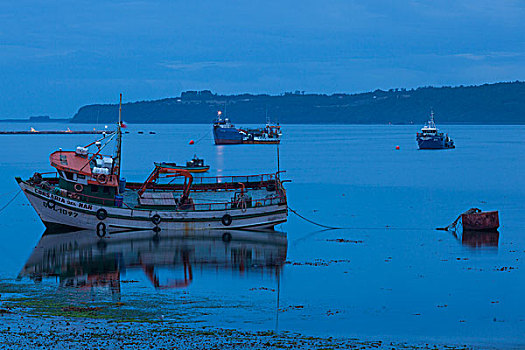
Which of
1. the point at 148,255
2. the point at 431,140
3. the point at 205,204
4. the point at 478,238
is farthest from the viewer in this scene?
the point at 431,140

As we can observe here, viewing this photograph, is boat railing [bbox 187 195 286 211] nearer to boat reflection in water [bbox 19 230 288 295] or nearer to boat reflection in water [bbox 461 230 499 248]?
boat reflection in water [bbox 19 230 288 295]

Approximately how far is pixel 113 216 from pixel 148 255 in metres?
5.93

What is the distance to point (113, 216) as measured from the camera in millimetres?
47500

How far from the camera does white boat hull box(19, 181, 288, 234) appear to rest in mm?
47406

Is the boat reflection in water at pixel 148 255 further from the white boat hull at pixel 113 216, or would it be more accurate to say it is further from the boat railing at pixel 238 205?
the boat railing at pixel 238 205

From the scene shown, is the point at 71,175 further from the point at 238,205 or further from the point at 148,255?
the point at 238,205

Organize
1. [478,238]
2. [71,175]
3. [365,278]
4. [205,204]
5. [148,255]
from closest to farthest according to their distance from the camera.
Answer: [365,278], [148,255], [71,175], [205,204], [478,238]

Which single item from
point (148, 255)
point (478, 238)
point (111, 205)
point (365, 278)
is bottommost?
point (365, 278)

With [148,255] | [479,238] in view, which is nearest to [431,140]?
[479,238]

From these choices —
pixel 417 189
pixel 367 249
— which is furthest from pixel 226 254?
pixel 417 189

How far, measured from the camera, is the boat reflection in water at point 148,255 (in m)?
37.3

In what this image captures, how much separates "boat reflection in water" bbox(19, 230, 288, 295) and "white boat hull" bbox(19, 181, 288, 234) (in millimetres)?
488

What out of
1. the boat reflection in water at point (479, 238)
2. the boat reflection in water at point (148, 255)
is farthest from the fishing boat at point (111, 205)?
the boat reflection in water at point (479, 238)

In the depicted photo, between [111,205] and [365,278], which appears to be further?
[111,205]
